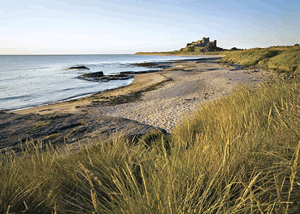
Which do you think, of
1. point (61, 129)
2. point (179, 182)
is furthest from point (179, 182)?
point (61, 129)

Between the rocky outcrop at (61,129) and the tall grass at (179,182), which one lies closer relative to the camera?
the tall grass at (179,182)

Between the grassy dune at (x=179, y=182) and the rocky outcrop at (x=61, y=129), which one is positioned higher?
the grassy dune at (x=179, y=182)

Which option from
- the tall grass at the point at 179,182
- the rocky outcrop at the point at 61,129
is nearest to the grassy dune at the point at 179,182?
the tall grass at the point at 179,182

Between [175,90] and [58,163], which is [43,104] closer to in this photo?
[175,90]

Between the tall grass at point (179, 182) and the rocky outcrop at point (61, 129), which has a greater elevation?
the tall grass at point (179, 182)

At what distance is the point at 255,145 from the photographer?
2.20 meters

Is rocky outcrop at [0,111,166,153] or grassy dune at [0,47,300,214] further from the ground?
grassy dune at [0,47,300,214]

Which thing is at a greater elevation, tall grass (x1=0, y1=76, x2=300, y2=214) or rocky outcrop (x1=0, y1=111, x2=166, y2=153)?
tall grass (x1=0, y1=76, x2=300, y2=214)

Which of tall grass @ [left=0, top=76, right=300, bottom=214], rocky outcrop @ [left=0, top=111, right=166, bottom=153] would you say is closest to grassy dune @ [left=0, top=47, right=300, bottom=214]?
tall grass @ [left=0, top=76, right=300, bottom=214]

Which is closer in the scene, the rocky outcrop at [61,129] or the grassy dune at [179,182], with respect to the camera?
the grassy dune at [179,182]

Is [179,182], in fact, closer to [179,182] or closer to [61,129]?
[179,182]

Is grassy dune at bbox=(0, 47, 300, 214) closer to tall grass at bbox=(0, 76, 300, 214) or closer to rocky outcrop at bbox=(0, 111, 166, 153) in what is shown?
tall grass at bbox=(0, 76, 300, 214)

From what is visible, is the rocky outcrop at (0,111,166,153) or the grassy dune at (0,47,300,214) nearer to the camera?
the grassy dune at (0,47,300,214)

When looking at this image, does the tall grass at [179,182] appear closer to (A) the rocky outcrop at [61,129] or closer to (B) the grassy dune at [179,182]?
(B) the grassy dune at [179,182]
